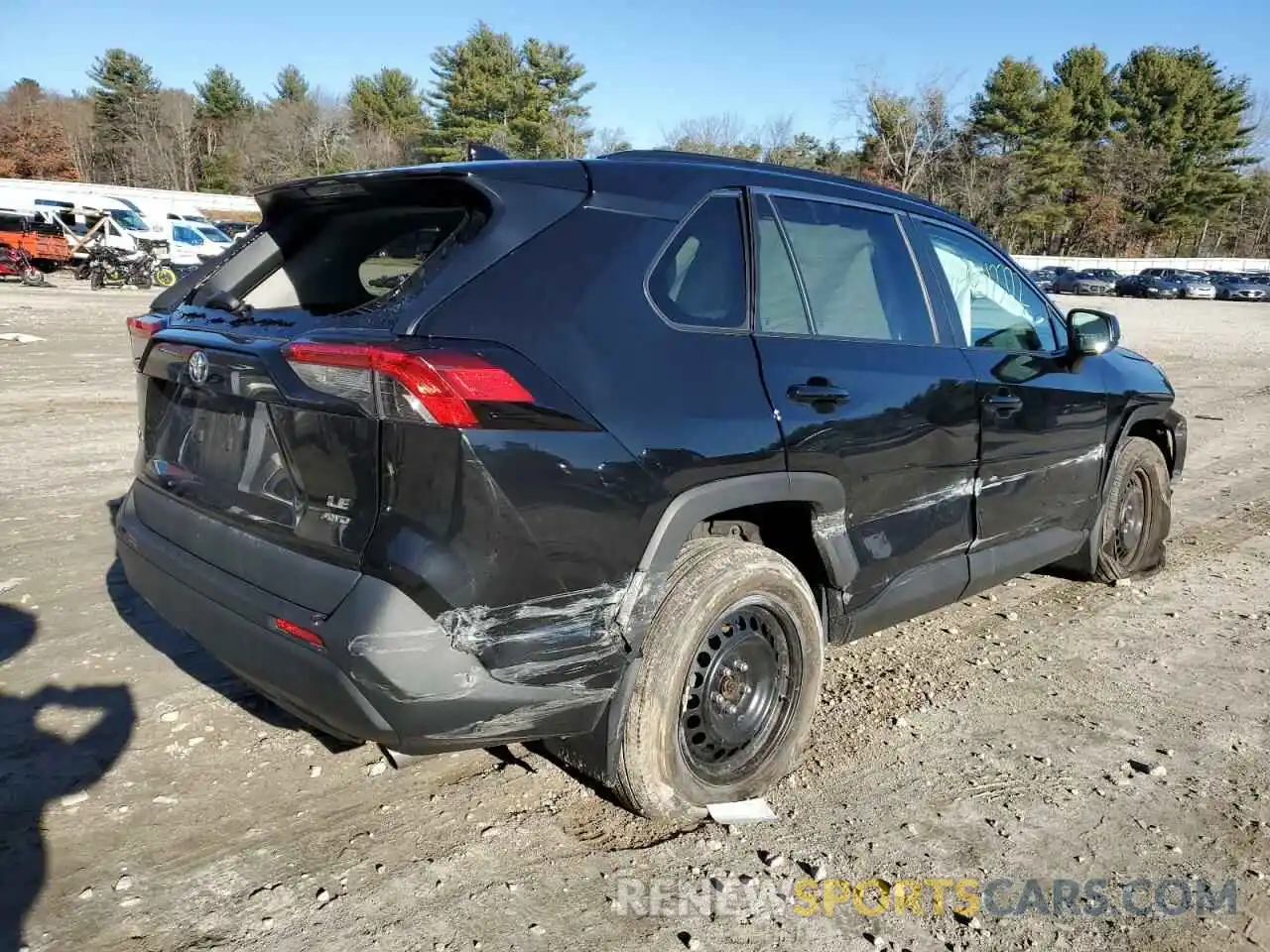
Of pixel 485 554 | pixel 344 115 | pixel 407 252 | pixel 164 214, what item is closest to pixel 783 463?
pixel 485 554

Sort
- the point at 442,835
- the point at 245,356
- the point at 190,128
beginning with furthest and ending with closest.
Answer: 1. the point at 190,128
2. the point at 442,835
3. the point at 245,356

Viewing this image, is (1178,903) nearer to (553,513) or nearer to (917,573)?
(917,573)

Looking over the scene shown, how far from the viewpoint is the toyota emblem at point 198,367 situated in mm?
2598

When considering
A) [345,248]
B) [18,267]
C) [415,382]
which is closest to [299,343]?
[415,382]

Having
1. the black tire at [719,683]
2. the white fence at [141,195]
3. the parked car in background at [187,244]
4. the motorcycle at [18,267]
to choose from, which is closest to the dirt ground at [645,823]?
the black tire at [719,683]

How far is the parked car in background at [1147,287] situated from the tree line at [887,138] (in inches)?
662

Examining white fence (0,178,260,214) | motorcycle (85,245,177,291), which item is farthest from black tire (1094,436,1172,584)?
white fence (0,178,260,214)

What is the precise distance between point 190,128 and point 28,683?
3255 inches

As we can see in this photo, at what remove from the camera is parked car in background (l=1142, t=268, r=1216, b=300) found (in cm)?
4488

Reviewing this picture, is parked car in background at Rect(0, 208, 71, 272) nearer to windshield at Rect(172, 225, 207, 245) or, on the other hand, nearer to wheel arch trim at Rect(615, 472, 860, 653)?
windshield at Rect(172, 225, 207, 245)

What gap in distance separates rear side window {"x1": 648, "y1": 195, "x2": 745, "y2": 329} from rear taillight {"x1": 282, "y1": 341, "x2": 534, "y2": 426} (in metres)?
0.63

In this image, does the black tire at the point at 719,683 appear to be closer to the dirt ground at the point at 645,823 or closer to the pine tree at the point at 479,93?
the dirt ground at the point at 645,823

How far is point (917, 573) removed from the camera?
3.42m

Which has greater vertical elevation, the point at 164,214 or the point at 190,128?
the point at 190,128
